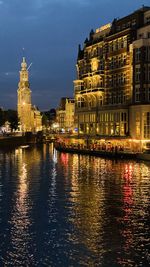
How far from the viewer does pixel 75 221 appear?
108 ft

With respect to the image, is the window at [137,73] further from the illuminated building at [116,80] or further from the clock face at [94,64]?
the clock face at [94,64]

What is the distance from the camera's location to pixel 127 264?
2447cm

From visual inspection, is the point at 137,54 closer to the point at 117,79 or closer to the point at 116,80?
the point at 117,79

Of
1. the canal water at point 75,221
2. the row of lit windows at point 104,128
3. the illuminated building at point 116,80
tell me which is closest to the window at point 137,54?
the illuminated building at point 116,80

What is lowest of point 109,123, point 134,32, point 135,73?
point 109,123

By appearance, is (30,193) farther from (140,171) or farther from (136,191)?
(140,171)

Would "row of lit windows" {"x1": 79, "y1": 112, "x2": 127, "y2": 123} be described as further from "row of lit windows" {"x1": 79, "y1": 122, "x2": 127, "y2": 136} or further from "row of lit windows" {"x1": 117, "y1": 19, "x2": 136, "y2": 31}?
"row of lit windows" {"x1": 117, "y1": 19, "x2": 136, "y2": 31}

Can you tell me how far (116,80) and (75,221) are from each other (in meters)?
76.4

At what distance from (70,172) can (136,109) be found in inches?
1318

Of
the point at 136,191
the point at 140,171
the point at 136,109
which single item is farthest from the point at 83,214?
the point at 136,109

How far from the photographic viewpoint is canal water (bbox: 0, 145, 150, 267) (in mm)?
25656

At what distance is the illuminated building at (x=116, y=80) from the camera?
9275cm

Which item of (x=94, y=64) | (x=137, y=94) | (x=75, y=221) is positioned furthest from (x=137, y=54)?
(x=75, y=221)

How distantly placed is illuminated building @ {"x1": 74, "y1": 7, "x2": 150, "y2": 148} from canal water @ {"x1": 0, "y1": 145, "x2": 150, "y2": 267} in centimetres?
3943
